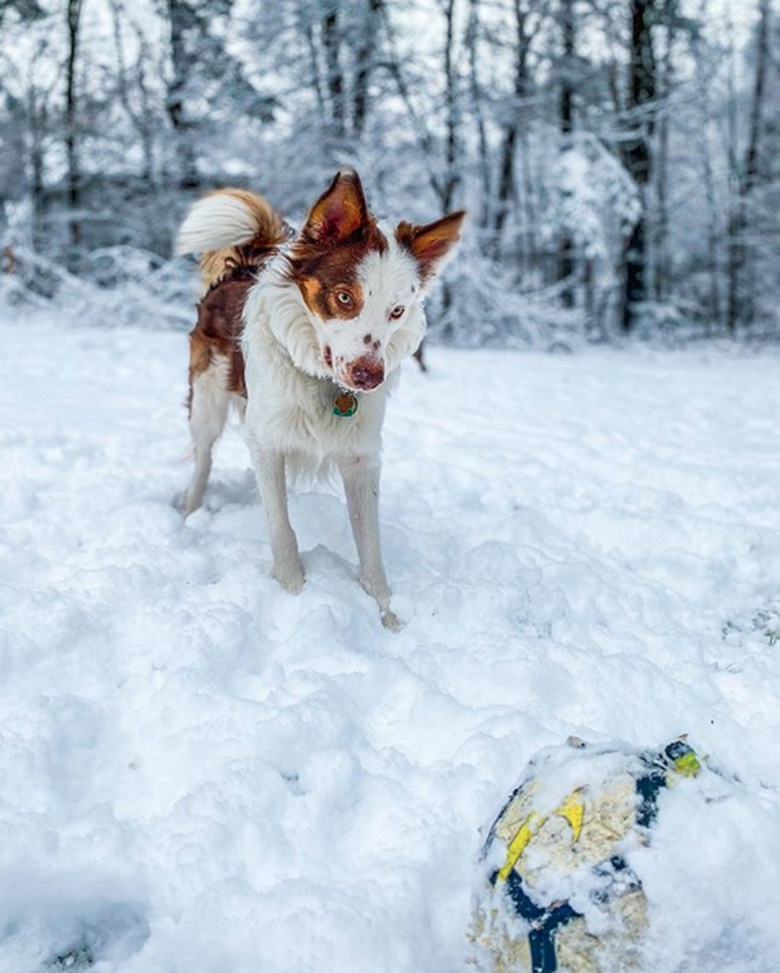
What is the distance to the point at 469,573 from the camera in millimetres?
3186

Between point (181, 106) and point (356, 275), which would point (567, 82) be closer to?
point (181, 106)

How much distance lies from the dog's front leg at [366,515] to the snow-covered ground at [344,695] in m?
0.07

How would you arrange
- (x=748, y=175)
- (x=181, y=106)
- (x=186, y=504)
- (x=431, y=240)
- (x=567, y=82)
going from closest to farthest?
(x=431, y=240) < (x=186, y=504) < (x=181, y=106) < (x=567, y=82) < (x=748, y=175)

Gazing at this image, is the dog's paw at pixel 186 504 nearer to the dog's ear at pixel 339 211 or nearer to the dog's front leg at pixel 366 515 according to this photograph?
the dog's front leg at pixel 366 515

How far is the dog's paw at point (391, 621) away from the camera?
9.14 ft

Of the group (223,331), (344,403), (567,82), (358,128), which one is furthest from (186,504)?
(567,82)

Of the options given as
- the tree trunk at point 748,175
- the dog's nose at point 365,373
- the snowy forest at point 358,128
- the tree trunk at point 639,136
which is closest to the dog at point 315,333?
the dog's nose at point 365,373

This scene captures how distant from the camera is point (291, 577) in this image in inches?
114

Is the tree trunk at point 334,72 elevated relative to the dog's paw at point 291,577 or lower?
elevated

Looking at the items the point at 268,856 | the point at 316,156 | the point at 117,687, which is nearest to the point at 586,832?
the point at 268,856

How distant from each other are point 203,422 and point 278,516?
96 centimetres

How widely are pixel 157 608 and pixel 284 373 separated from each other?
3.07 feet

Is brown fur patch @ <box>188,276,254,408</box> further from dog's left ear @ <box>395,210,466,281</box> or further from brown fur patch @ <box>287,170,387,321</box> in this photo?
dog's left ear @ <box>395,210,466,281</box>

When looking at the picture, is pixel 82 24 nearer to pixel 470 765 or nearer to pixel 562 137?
pixel 562 137
